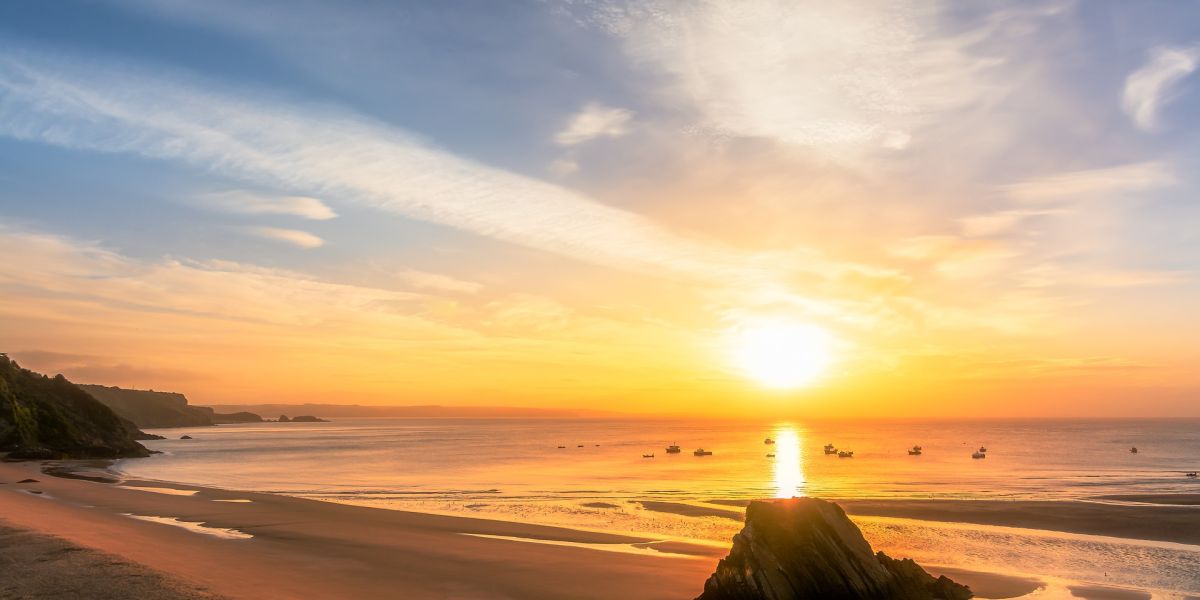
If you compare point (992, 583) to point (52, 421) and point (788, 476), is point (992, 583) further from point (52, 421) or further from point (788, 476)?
point (52, 421)

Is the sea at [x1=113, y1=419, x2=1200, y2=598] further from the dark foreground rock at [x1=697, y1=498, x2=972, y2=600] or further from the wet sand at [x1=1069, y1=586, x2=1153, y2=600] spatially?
the dark foreground rock at [x1=697, y1=498, x2=972, y2=600]

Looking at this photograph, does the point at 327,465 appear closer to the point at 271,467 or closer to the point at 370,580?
the point at 271,467

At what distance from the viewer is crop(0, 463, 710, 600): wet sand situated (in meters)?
21.5

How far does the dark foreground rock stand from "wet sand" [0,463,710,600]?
408cm

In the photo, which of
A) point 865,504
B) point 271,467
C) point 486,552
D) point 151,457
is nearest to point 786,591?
point 486,552

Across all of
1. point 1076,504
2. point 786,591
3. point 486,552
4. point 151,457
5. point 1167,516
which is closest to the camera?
point 786,591

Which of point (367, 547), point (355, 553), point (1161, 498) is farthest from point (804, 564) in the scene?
point (1161, 498)

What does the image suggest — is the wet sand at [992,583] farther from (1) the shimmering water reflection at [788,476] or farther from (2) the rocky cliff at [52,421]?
(2) the rocky cliff at [52,421]

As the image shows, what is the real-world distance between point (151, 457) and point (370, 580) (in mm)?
93742

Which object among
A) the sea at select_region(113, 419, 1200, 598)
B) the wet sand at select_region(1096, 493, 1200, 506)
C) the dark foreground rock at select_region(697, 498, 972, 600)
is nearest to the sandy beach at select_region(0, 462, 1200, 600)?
the sea at select_region(113, 419, 1200, 598)

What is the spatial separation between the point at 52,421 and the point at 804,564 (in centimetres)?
9843

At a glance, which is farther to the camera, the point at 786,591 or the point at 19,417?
the point at 19,417

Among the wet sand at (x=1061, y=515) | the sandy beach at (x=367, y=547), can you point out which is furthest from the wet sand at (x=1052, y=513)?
the sandy beach at (x=367, y=547)

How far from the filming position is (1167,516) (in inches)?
1593
